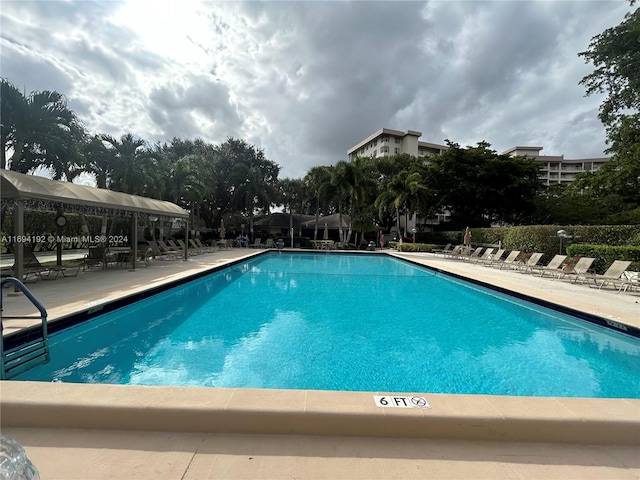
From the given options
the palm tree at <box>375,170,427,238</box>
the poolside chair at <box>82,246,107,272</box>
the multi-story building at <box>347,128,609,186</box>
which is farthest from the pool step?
the multi-story building at <box>347,128,609,186</box>

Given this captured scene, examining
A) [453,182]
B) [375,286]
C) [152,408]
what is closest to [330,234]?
[453,182]

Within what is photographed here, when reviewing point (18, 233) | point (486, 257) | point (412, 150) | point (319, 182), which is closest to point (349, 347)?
point (18, 233)

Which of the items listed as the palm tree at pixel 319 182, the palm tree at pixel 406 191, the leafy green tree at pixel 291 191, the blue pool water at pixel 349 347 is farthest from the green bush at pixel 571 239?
the leafy green tree at pixel 291 191

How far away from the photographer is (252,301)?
343 inches

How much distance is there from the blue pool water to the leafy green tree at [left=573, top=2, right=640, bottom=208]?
16803mm

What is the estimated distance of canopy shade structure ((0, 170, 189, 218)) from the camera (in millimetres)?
7215

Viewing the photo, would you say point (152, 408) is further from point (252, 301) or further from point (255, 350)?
point (252, 301)

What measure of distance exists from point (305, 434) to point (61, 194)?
9.50 meters

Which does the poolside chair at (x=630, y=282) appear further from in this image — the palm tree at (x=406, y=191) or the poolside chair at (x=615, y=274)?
the palm tree at (x=406, y=191)

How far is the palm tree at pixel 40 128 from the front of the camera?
46.0ft

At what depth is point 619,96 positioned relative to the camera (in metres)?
18.3

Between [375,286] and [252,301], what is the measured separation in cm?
451

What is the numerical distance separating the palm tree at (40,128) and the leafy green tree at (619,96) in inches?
1059

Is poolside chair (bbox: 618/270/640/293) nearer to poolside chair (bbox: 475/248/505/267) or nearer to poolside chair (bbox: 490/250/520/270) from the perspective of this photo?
poolside chair (bbox: 490/250/520/270)
